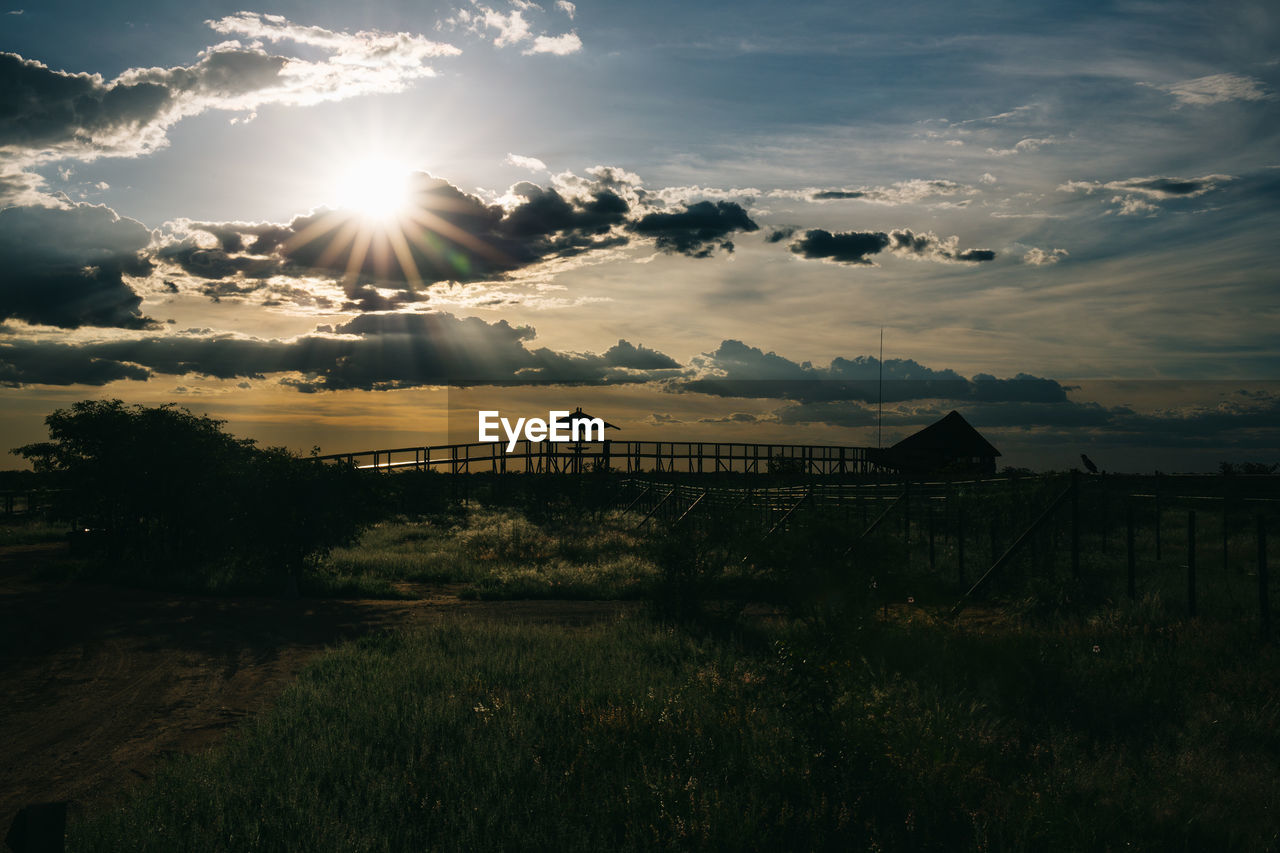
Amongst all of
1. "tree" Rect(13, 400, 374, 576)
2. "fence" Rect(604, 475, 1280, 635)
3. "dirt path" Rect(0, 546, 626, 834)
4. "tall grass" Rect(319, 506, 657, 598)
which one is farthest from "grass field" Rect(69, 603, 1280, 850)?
"tree" Rect(13, 400, 374, 576)

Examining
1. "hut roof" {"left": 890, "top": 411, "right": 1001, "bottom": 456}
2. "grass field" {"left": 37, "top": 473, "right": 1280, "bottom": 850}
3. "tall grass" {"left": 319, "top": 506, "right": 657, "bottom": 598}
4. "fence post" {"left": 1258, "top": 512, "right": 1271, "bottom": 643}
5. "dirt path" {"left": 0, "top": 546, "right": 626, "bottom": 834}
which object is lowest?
"tall grass" {"left": 319, "top": 506, "right": 657, "bottom": 598}

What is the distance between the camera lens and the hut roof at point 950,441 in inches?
2291

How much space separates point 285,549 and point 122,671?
27.5ft

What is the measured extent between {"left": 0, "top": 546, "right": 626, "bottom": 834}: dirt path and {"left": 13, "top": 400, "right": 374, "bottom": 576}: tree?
8.18 feet

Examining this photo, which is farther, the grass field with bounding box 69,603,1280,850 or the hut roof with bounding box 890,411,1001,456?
the hut roof with bounding box 890,411,1001,456

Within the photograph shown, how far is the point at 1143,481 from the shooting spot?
16516mm

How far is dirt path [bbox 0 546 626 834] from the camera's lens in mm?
9250

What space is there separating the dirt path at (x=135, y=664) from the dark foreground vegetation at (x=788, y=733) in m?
1.01

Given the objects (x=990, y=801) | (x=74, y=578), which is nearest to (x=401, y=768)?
(x=990, y=801)

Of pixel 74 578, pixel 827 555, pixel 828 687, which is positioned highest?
pixel 827 555

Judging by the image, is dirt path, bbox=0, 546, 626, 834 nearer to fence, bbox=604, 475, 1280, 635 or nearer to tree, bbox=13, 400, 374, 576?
tree, bbox=13, 400, 374, 576

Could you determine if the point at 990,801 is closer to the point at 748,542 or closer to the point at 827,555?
the point at 827,555

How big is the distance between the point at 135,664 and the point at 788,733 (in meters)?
11.5

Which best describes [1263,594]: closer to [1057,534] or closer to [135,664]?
[1057,534]
